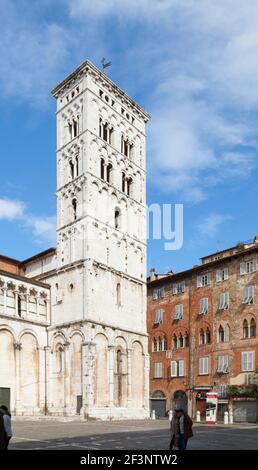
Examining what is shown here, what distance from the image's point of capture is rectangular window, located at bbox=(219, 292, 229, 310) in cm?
5191

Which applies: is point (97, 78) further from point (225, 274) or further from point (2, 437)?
point (2, 437)

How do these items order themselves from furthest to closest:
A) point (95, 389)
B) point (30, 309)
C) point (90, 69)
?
1. point (90, 69)
2. point (30, 309)
3. point (95, 389)

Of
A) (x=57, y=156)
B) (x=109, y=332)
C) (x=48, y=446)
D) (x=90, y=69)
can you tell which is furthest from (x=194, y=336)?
(x=48, y=446)

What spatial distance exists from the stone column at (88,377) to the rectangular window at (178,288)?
1498 centimetres

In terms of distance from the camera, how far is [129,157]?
56.7m

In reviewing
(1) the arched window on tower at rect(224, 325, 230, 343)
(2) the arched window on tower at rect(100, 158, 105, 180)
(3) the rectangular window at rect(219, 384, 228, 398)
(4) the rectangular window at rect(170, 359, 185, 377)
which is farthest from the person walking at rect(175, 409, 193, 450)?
(4) the rectangular window at rect(170, 359, 185, 377)

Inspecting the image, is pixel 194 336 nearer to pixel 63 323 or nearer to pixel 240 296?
pixel 240 296

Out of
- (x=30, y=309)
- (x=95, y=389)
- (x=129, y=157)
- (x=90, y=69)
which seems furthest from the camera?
(x=129, y=157)

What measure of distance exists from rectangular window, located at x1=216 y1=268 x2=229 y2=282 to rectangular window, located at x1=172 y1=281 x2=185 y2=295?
4564mm

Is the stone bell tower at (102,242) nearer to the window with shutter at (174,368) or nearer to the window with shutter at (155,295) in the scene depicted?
the window with shutter at (174,368)

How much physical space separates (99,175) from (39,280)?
11.4 metres

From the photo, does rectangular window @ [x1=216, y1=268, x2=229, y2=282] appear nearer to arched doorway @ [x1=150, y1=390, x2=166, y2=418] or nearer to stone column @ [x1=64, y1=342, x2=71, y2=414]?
arched doorway @ [x1=150, y1=390, x2=166, y2=418]

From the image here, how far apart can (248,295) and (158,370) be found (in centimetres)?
→ 1380

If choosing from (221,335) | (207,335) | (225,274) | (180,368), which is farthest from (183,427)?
(180,368)
